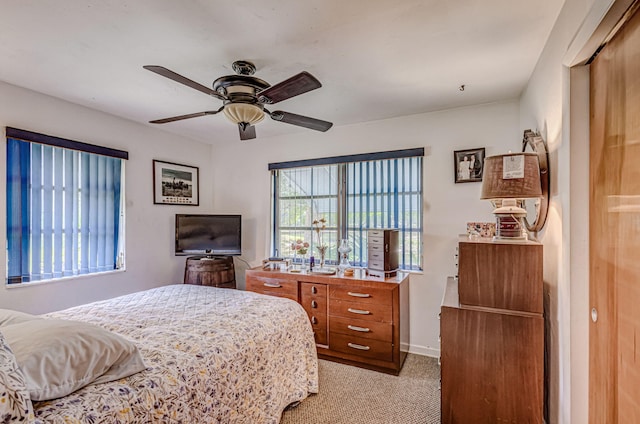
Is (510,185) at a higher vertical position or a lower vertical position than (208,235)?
higher

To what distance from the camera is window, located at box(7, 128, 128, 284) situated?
2.56 m

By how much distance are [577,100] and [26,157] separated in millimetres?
3922

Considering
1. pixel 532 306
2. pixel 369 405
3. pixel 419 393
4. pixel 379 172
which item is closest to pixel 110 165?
pixel 379 172

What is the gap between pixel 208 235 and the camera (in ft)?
12.7

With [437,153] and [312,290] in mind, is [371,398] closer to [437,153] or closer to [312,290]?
[312,290]

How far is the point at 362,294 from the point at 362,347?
1.59 ft

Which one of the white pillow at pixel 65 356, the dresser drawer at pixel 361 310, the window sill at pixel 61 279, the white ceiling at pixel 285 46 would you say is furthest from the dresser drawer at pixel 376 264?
the window sill at pixel 61 279

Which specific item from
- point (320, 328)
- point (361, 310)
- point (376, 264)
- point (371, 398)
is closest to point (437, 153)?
point (376, 264)

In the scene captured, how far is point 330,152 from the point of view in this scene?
3678 mm

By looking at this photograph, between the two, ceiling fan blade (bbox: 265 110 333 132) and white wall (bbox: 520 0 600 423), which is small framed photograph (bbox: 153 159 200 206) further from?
white wall (bbox: 520 0 600 423)

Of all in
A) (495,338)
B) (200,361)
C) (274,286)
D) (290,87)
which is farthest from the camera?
(274,286)

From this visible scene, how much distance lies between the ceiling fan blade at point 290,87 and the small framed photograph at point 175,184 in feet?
7.74

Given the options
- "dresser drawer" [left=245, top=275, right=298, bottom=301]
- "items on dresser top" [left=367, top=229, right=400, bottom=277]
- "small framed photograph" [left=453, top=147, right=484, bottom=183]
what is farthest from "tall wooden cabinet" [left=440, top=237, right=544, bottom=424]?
"dresser drawer" [left=245, top=275, right=298, bottom=301]

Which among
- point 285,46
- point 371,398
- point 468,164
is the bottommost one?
point 371,398
